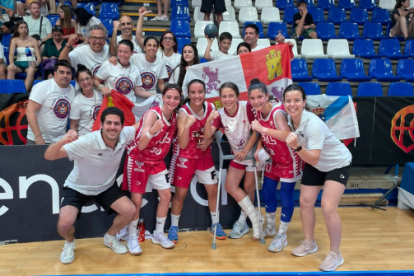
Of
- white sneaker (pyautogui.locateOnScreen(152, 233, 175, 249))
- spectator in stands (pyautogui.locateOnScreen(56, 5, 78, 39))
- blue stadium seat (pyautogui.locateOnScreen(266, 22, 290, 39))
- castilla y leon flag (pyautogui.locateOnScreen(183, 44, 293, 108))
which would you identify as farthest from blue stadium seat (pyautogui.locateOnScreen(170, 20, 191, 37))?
white sneaker (pyautogui.locateOnScreen(152, 233, 175, 249))

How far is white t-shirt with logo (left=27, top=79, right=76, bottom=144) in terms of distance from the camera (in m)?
4.51

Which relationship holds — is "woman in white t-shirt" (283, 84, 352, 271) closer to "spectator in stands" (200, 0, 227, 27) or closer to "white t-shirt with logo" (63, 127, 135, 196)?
"white t-shirt with logo" (63, 127, 135, 196)

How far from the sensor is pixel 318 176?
3.93 m

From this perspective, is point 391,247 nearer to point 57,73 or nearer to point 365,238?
point 365,238

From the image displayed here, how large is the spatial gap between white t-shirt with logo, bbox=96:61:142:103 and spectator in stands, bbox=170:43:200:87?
0.52 m

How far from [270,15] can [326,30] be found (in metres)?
1.46

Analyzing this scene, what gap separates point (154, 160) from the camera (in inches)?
167

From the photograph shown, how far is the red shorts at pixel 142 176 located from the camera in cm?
420

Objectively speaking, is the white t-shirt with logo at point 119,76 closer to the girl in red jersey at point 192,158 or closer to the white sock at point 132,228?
the girl in red jersey at point 192,158

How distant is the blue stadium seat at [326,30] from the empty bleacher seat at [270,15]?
101 cm

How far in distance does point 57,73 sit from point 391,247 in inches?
166

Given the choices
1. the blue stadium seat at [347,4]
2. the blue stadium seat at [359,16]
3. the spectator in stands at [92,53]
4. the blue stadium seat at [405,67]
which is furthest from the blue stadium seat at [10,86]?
the blue stadium seat at [347,4]

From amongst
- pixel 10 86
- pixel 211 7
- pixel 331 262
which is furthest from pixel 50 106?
pixel 211 7

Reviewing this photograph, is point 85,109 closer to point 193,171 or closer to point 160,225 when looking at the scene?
point 193,171
